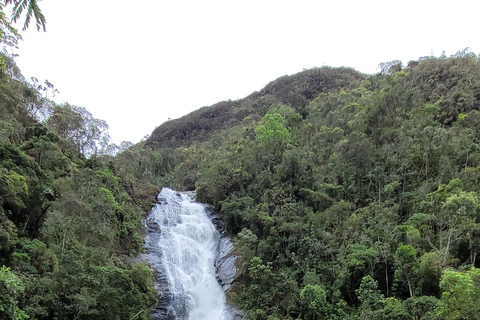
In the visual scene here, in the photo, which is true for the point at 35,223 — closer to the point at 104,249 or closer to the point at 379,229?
the point at 104,249

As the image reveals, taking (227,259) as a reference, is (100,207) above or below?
above

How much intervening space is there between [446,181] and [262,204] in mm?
11654

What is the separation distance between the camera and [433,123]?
20.3m

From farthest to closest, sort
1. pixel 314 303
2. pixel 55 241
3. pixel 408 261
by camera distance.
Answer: pixel 314 303 → pixel 408 261 → pixel 55 241

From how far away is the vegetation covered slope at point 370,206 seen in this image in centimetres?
1269

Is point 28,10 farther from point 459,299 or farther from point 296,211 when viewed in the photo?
point 296,211

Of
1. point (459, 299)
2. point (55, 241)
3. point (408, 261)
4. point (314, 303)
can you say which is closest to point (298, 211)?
point (314, 303)

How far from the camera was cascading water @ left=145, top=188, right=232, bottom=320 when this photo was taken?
60.4 feet

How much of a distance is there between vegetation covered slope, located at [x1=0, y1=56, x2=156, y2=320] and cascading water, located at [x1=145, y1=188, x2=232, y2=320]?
2381 mm

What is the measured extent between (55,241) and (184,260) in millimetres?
10726

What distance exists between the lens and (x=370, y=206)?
18297 mm

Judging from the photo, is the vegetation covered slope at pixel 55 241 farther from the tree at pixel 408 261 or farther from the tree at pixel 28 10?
the tree at pixel 408 261

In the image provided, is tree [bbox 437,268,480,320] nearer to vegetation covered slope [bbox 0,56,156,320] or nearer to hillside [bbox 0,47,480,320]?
hillside [bbox 0,47,480,320]

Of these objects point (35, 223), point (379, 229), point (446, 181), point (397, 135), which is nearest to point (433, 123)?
point (397, 135)
